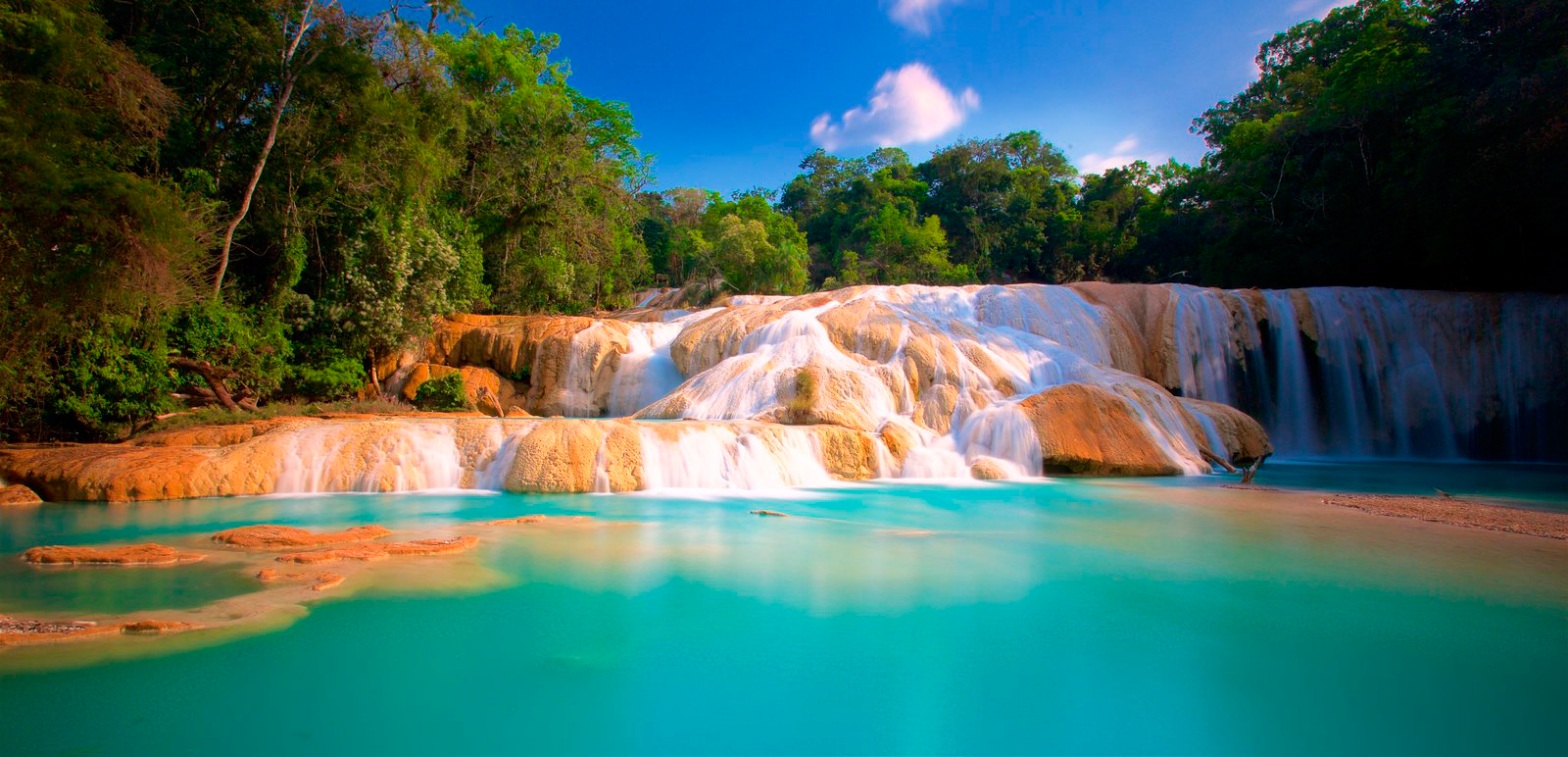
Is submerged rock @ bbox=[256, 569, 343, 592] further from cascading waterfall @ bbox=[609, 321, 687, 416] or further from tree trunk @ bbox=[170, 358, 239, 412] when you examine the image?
cascading waterfall @ bbox=[609, 321, 687, 416]

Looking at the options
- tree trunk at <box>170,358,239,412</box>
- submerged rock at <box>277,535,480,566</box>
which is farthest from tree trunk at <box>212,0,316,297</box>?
submerged rock at <box>277,535,480,566</box>

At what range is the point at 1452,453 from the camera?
1739 cm

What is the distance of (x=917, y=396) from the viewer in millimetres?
13570

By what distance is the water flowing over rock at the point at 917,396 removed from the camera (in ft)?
31.9

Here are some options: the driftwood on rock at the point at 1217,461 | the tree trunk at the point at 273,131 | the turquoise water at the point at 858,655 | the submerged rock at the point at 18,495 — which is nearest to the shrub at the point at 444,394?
the tree trunk at the point at 273,131

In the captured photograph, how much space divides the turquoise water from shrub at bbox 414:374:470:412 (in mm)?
8668

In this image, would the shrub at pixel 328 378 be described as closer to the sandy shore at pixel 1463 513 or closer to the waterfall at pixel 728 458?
the waterfall at pixel 728 458

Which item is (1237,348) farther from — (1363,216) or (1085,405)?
(1085,405)

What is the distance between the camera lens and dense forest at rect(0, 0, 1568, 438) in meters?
7.61

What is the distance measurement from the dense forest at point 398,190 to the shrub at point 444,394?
151cm

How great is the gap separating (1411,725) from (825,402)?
9.56 metres

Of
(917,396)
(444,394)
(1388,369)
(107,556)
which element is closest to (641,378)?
(444,394)

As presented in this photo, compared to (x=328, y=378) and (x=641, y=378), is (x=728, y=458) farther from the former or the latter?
(x=328, y=378)

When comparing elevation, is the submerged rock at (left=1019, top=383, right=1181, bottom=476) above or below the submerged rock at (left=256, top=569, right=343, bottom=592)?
above
